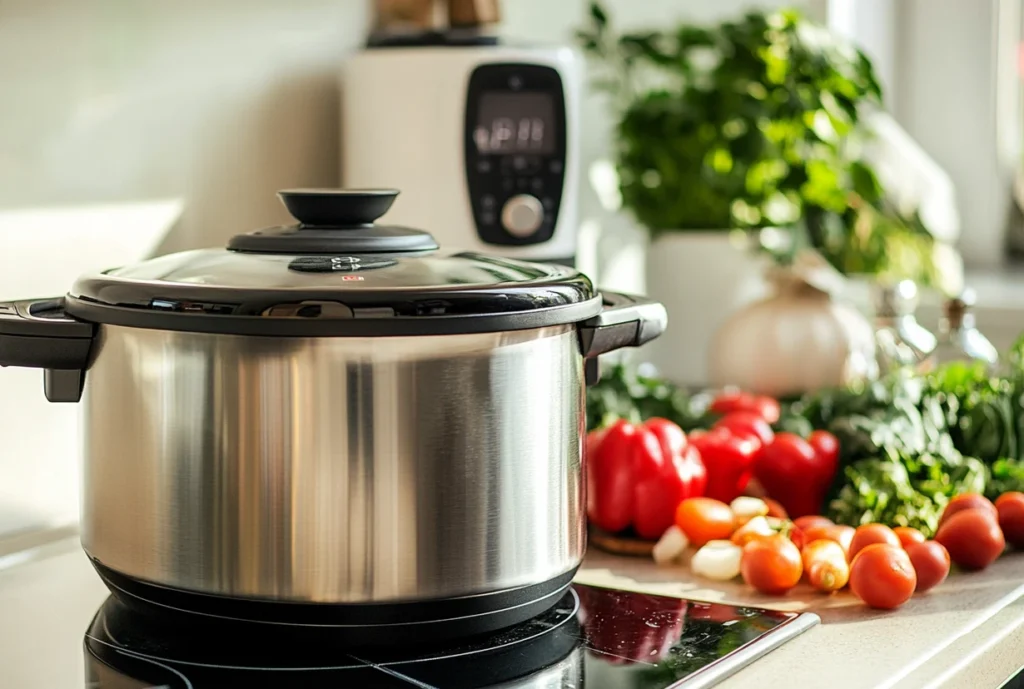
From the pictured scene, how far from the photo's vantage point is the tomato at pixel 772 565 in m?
0.91

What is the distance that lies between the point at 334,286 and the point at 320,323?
2 cm

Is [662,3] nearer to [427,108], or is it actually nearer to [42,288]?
[427,108]

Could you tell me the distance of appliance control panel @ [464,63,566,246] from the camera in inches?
48.6

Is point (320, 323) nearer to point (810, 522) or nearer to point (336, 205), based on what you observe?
point (336, 205)

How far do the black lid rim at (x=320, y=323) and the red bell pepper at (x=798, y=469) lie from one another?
404 millimetres

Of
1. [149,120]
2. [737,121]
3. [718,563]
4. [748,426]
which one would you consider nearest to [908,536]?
[718,563]

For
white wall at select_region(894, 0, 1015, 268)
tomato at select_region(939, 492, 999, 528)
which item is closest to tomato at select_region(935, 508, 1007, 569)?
tomato at select_region(939, 492, 999, 528)

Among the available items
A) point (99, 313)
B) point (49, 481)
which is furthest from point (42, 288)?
point (99, 313)

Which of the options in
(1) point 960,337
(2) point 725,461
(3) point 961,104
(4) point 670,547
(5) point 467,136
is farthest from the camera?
(3) point 961,104

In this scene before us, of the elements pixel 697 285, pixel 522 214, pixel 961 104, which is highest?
pixel 961 104

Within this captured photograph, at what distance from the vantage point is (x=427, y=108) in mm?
1226

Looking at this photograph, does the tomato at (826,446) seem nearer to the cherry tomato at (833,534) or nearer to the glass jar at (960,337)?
the cherry tomato at (833,534)

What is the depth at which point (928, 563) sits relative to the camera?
0.91m

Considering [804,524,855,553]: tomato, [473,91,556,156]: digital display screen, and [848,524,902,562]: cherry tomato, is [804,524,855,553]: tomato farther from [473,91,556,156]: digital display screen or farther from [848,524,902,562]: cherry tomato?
[473,91,556,156]: digital display screen
